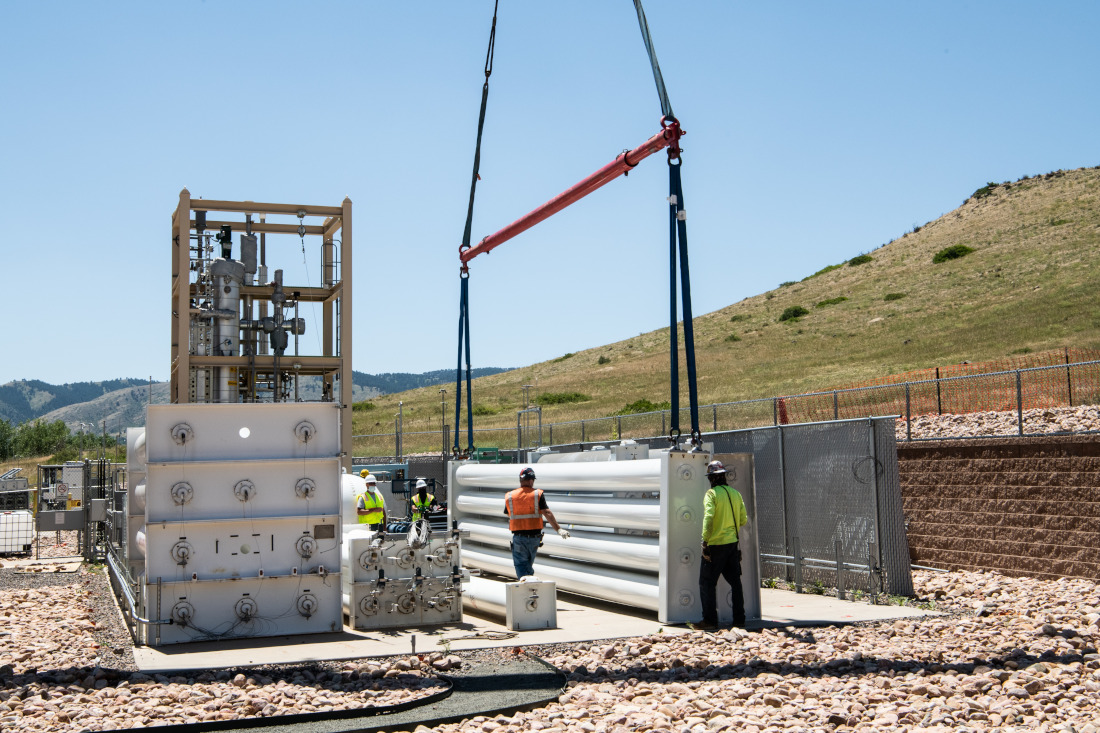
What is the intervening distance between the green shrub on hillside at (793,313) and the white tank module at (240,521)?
6983 cm

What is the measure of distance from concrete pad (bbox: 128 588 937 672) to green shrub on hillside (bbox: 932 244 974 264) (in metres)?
73.6

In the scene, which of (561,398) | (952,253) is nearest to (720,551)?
(561,398)

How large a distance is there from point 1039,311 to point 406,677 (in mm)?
50916

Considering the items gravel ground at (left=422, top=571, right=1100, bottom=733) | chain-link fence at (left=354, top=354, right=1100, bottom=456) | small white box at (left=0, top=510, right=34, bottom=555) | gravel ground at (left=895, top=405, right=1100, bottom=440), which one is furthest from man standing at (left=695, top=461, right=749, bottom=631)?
small white box at (left=0, top=510, right=34, bottom=555)

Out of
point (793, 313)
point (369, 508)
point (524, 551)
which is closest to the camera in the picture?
point (524, 551)

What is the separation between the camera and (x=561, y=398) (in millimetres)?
65875

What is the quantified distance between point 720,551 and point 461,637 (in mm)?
2850

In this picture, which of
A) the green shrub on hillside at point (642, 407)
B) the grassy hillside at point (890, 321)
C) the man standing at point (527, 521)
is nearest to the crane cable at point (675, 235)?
the man standing at point (527, 521)

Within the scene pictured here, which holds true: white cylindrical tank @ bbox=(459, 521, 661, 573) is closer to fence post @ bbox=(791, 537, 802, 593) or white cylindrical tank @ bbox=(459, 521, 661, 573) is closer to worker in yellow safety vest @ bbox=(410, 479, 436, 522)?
worker in yellow safety vest @ bbox=(410, 479, 436, 522)

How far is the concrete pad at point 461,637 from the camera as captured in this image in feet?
30.8

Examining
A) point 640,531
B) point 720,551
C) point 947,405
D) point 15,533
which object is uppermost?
point 947,405

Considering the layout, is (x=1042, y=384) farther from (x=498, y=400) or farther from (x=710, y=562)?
(x=498, y=400)

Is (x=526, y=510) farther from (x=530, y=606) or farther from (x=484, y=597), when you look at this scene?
(x=530, y=606)

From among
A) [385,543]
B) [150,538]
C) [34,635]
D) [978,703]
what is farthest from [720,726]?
[34,635]
